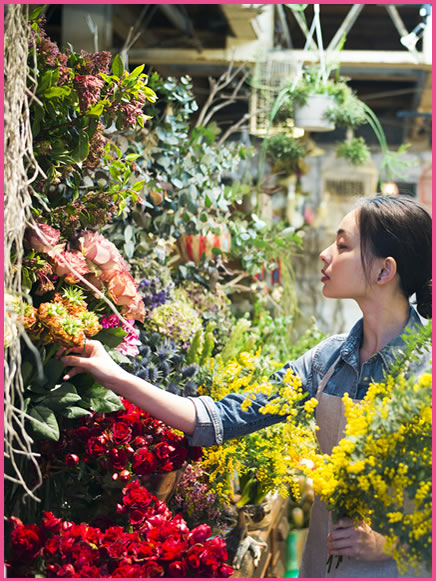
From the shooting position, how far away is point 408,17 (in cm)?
581

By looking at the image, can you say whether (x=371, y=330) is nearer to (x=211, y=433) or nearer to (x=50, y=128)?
(x=211, y=433)

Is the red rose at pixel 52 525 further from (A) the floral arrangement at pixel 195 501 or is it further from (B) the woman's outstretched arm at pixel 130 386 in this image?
(A) the floral arrangement at pixel 195 501

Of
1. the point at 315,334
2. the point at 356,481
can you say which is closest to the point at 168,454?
the point at 356,481

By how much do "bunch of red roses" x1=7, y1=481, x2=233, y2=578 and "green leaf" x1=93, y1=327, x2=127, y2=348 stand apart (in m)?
0.35

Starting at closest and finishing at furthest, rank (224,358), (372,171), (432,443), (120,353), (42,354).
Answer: (432,443), (42,354), (120,353), (224,358), (372,171)

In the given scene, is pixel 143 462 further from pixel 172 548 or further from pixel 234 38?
pixel 234 38

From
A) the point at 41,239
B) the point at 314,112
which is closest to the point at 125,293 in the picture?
the point at 41,239

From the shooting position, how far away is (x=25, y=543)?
1.14 meters

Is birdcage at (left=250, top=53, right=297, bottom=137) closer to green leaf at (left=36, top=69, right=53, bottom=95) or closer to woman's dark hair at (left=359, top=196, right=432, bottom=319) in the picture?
woman's dark hair at (left=359, top=196, right=432, bottom=319)

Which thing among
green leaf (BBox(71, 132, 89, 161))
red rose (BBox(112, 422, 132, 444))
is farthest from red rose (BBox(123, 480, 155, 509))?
green leaf (BBox(71, 132, 89, 161))

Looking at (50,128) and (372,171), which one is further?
(372,171)

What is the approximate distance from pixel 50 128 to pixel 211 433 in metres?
0.71

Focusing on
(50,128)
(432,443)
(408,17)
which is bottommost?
(432,443)

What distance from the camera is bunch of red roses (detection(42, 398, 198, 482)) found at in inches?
55.3
